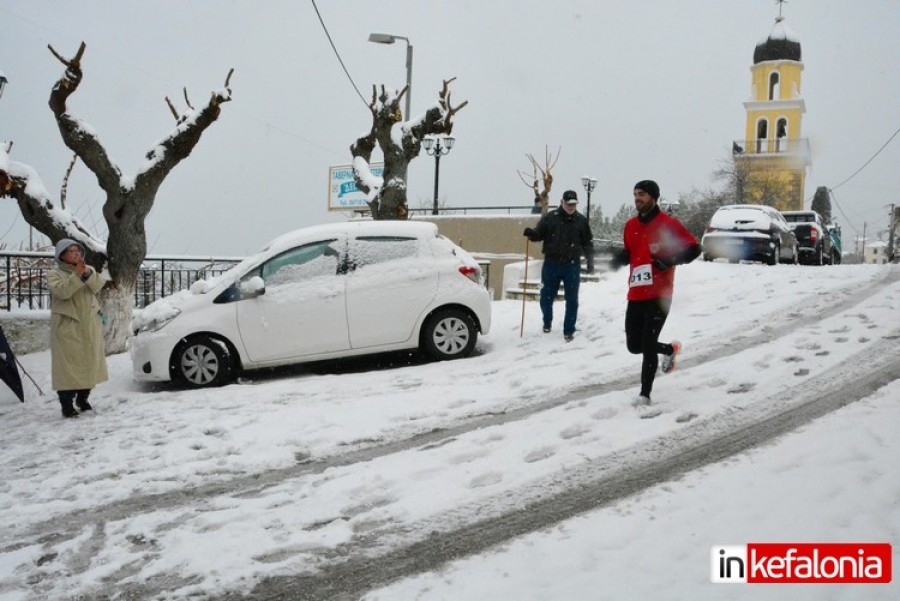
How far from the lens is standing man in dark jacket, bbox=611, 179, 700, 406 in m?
5.66

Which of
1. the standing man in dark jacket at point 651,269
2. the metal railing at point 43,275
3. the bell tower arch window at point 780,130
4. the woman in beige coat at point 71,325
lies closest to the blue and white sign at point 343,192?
the metal railing at point 43,275

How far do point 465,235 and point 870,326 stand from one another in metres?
18.9

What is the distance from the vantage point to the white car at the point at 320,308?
26.6 ft

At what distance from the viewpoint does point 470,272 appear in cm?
910

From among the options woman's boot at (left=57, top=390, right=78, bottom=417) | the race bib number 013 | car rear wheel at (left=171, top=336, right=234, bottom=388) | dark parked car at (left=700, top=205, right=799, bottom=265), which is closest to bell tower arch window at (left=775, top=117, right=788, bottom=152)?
dark parked car at (left=700, top=205, right=799, bottom=265)

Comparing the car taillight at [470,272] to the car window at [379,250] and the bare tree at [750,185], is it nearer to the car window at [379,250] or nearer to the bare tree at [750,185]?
the car window at [379,250]

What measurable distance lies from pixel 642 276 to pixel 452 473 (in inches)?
90.7

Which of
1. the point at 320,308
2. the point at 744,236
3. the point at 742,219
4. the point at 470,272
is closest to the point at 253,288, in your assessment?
the point at 320,308

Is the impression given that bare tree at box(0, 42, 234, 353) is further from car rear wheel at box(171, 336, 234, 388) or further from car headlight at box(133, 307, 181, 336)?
car rear wheel at box(171, 336, 234, 388)

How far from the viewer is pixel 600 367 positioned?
25.4 ft

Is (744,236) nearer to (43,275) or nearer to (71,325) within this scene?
(71,325)

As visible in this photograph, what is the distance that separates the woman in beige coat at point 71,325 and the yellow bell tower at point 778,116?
178 ft

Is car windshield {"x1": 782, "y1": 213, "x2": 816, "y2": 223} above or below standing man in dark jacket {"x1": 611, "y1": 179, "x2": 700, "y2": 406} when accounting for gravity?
above

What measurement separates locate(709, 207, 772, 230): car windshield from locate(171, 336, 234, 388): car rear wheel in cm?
1211
